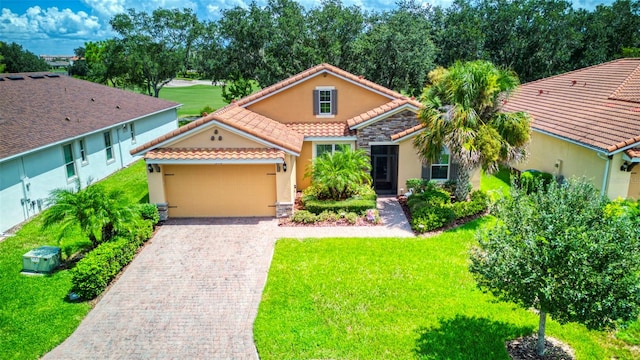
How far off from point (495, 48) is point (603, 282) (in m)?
35.6

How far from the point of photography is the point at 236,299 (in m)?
11.3

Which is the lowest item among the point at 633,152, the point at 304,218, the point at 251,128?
the point at 304,218

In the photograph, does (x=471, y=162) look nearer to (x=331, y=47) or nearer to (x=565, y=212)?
(x=565, y=212)

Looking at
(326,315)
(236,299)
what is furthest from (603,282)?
(236,299)

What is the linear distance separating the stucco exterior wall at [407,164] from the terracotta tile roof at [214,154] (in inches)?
216

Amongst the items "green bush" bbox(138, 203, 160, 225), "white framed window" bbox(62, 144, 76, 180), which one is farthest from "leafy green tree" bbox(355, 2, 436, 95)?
"green bush" bbox(138, 203, 160, 225)

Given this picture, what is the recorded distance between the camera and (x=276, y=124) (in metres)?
19.9

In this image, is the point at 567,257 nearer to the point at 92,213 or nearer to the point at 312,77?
the point at 92,213

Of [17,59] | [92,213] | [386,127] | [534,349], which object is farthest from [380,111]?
[17,59]

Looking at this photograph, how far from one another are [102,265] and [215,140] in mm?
6378

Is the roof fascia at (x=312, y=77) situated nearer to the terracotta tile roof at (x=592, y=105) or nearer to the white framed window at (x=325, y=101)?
the white framed window at (x=325, y=101)

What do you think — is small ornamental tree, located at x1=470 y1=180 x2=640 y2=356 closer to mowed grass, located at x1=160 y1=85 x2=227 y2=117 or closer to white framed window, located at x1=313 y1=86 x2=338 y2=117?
white framed window, located at x1=313 y1=86 x2=338 y2=117

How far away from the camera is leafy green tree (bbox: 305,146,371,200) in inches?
675

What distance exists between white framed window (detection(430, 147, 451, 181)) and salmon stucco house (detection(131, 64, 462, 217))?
4 centimetres
